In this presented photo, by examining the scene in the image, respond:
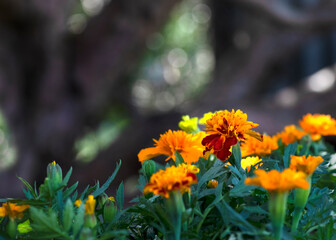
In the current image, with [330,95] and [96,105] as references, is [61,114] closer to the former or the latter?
[96,105]

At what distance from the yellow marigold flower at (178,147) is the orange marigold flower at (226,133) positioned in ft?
0.07

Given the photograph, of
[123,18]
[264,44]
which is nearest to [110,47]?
[123,18]

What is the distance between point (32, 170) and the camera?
265cm

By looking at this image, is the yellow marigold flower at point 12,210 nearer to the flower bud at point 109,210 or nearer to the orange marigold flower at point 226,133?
the flower bud at point 109,210

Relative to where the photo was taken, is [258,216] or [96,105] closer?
[258,216]

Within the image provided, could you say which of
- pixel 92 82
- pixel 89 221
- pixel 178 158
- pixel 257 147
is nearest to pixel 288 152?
pixel 257 147

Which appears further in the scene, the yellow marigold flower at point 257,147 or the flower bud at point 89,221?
the yellow marigold flower at point 257,147

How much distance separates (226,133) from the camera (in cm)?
52

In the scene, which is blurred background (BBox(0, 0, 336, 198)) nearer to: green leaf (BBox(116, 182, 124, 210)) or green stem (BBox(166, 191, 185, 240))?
green leaf (BBox(116, 182, 124, 210))

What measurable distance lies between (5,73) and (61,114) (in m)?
0.40

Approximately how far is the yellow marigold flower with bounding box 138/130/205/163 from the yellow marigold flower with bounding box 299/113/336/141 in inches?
10.3

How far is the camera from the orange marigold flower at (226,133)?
0.52 m

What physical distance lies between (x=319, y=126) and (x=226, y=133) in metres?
0.27

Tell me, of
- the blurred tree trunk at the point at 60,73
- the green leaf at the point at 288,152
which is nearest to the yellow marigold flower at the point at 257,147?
the green leaf at the point at 288,152
